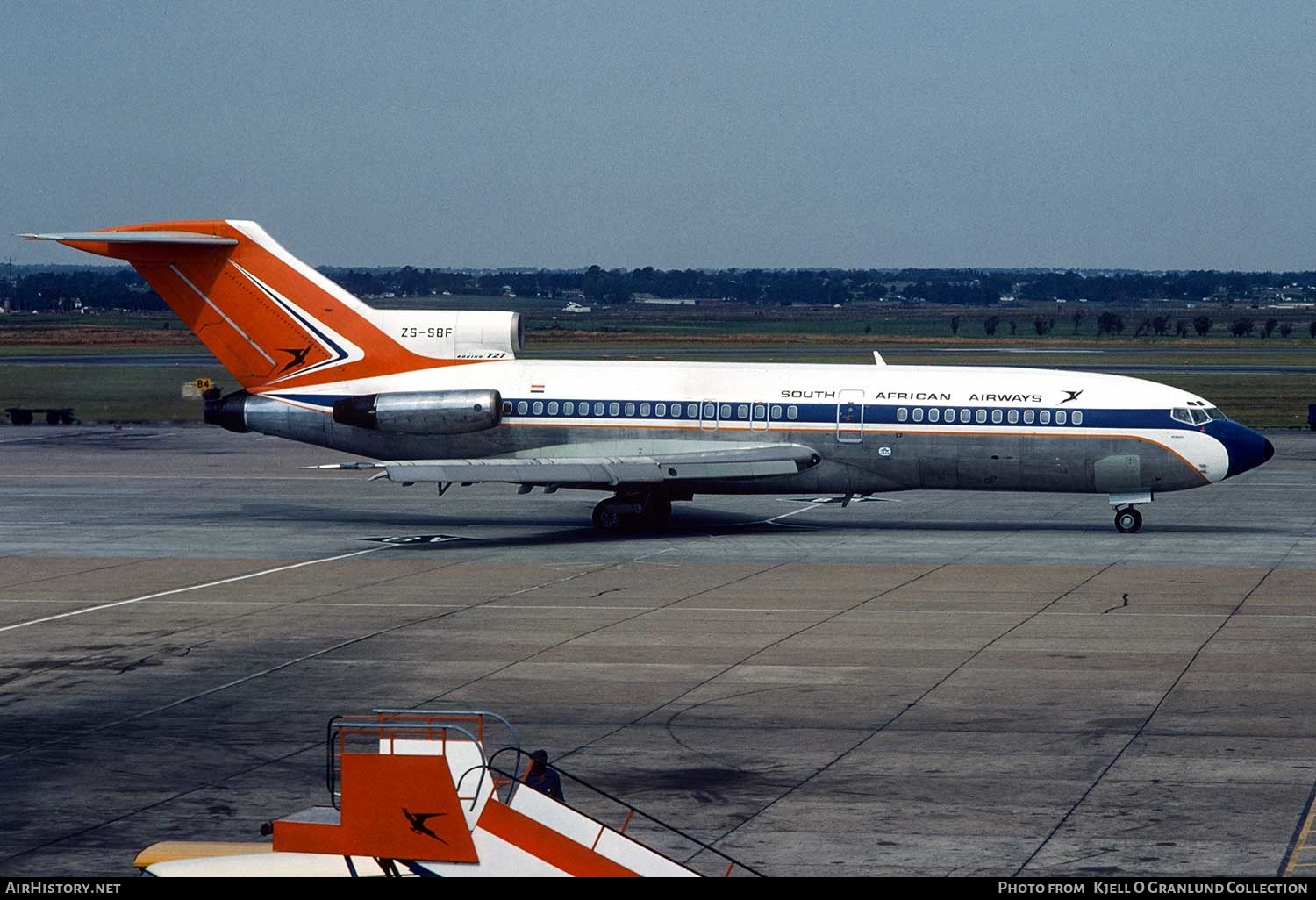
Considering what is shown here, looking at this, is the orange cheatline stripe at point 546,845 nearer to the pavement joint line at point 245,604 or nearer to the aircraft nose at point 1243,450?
the pavement joint line at point 245,604

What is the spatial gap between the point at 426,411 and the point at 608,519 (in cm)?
518

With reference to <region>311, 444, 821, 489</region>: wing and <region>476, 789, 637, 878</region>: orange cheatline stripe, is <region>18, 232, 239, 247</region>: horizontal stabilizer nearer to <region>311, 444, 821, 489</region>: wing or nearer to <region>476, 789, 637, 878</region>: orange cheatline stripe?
<region>311, 444, 821, 489</region>: wing

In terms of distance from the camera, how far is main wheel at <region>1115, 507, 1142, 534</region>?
40.8 meters

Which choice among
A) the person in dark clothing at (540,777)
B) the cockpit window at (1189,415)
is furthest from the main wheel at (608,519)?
the person in dark clothing at (540,777)

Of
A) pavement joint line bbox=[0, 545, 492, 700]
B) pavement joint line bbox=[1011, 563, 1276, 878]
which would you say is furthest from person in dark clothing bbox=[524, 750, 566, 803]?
pavement joint line bbox=[0, 545, 492, 700]

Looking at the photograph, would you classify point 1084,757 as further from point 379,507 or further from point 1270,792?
point 379,507

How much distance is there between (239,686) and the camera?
2448 cm

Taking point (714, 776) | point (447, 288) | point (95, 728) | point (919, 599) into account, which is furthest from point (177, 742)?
point (447, 288)

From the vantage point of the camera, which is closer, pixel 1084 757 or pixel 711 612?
pixel 1084 757

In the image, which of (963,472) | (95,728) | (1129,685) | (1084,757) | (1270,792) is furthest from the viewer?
(963,472)

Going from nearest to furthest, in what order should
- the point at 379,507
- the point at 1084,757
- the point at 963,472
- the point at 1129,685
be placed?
the point at 1084,757 < the point at 1129,685 < the point at 963,472 < the point at 379,507

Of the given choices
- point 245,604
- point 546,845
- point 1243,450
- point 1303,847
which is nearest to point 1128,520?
point 1243,450

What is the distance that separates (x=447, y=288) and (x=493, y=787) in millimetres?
175006

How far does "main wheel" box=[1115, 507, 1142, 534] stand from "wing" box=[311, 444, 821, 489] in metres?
7.38
